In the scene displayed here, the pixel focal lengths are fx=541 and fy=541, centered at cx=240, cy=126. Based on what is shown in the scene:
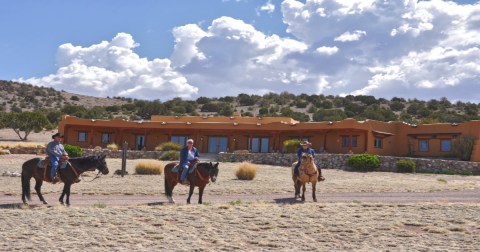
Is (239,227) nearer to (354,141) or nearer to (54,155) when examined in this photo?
(54,155)

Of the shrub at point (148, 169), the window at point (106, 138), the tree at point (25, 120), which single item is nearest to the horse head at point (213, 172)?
the shrub at point (148, 169)

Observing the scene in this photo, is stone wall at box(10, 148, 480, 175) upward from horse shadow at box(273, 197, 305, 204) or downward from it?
upward

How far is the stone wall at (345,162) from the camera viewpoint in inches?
1400

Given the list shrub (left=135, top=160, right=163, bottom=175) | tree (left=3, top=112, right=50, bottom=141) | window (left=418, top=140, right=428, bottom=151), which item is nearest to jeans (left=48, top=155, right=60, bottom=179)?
shrub (left=135, top=160, right=163, bottom=175)

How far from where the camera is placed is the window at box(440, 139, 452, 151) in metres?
41.9

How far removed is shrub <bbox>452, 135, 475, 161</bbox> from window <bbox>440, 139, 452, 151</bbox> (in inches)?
49.0

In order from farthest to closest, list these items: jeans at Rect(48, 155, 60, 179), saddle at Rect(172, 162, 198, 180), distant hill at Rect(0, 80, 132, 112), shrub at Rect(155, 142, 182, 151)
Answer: distant hill at Rect(0, 80, 132, 112)
shrub at Rect(155, 142, 182, 151)
saddle at Rect(172, 162, 198, 180)
jeans at Rect(48, 155, 60, 179)

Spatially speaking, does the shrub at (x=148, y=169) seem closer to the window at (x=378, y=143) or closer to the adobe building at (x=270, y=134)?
the adobe building at (x=270, y=134)

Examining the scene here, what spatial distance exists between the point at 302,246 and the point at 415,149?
36.1 metres

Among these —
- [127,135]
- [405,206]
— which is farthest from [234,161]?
[405,206]

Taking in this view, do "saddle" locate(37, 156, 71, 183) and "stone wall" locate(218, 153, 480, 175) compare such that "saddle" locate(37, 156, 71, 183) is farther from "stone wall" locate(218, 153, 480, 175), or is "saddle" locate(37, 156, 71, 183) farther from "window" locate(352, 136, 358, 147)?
"window" locate(352, 136, 358, 147)

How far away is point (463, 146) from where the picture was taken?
1550 inches

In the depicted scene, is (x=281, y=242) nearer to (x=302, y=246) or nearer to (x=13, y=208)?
(x=302, y=246)

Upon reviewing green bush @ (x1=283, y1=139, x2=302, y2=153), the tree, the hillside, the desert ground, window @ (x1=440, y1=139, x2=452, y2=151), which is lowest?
the desert ground
